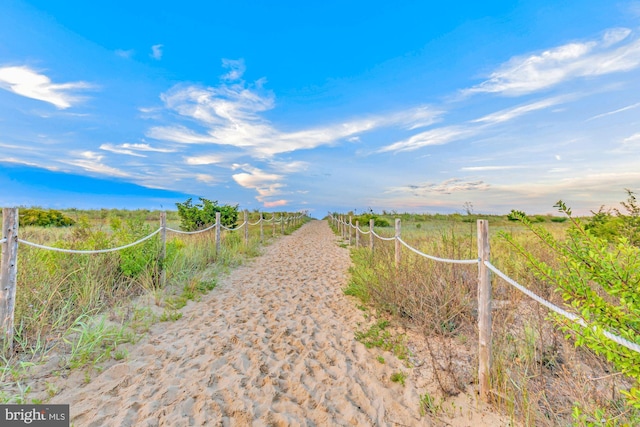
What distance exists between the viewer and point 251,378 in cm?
340

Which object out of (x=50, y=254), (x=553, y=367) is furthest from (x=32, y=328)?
(x=553, y=367)

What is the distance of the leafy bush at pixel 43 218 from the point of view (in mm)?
17177

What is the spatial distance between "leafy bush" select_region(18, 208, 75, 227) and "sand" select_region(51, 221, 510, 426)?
17.4 meters

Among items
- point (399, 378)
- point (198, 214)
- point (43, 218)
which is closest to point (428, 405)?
point (399, 378)

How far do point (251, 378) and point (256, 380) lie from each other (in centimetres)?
7

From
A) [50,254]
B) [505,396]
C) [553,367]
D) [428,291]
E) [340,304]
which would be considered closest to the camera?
[505,396]

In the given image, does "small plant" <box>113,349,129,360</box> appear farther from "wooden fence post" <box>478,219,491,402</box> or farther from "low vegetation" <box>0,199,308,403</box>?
"wooden fence post" <box>478,219,491,402</box>

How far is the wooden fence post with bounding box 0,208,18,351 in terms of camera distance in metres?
3.74

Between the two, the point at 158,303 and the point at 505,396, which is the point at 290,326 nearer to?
the point at 158,303

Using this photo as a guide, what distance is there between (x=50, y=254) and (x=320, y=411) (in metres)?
5.30

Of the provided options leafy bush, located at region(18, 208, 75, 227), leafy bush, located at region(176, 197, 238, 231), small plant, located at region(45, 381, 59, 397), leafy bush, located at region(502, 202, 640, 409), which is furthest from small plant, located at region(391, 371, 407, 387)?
leafy bush, located at region(18, 208, 75, 227)

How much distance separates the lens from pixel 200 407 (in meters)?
2.90

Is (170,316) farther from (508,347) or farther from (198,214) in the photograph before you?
(198,214)

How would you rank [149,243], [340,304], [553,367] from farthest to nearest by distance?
[149,243] → [340,304] → [553,367]
